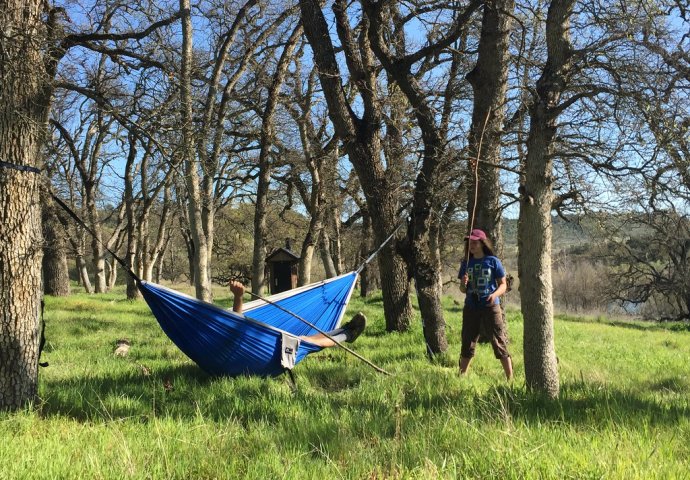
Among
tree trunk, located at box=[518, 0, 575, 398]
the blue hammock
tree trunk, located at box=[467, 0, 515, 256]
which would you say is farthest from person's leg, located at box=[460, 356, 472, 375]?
tree trunk, located at box=[467, 0, 515, 256]

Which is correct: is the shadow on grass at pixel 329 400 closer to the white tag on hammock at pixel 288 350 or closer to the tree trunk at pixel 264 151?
the white tag on hammock at pixel 288 350

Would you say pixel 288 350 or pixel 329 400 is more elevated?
pixel 288 350

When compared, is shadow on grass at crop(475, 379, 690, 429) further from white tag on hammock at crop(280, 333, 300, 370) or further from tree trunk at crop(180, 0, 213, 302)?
tree trunk at crop(180, 0, 213, 302)

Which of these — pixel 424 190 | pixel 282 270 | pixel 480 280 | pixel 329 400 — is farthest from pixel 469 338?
pixel 282 270

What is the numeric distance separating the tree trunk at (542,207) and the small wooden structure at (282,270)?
435 inches

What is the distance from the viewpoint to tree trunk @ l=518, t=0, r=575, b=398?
3393 millimetres

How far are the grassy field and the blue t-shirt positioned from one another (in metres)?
0.69

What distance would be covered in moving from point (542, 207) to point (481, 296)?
4.48 ft

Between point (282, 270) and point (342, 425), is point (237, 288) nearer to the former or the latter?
point (342, 425)

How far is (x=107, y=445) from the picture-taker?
262 cm

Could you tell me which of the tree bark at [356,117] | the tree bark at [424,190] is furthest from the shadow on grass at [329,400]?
the tree bark at [356,117]

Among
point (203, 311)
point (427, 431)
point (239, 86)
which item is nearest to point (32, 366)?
point (203, 311)

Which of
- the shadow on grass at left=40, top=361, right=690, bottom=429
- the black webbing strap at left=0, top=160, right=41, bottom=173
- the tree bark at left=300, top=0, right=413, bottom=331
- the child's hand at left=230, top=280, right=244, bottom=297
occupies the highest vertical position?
the tree bark at left=300, top=0, right=413, bottom=331

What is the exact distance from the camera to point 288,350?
4188mm
